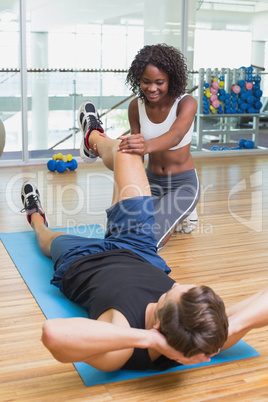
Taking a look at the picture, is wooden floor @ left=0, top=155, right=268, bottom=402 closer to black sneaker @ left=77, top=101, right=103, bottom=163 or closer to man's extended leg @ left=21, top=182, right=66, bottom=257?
man's extended leg @ left=21, top=182, right=66, bottom=257

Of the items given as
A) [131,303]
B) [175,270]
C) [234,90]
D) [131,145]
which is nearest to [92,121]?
[131,145]

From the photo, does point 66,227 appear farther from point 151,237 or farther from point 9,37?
point 9,37

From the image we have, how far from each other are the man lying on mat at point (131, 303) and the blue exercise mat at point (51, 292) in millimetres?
52

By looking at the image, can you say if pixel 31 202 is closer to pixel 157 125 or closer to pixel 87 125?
pixel 87 125

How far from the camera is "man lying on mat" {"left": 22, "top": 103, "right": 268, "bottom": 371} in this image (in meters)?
1.40

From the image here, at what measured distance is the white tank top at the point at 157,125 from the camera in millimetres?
2932

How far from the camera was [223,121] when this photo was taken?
6.12 metres

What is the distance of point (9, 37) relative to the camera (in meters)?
5.03

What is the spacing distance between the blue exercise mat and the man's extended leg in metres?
0.08

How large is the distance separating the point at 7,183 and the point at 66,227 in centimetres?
142

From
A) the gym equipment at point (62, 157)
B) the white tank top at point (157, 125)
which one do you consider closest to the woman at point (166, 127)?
the white tank top at point (157, 125)

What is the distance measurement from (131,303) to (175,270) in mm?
955

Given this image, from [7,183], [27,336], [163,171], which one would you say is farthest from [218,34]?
[27,336]

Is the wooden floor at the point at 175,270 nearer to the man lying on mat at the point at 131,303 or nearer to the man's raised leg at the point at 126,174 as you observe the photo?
the man lying on mat at the point at 131,303
